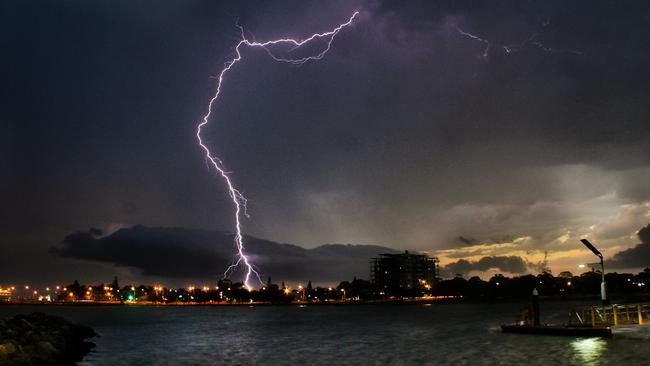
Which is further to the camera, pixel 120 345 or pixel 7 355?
pixel 120 345

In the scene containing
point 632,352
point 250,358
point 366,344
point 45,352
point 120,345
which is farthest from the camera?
point 120,345

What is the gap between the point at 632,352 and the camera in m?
30.6

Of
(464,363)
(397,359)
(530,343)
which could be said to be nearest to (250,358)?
(397,359)

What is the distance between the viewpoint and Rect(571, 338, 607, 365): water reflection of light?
31.1 meters

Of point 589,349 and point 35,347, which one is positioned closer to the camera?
point 589,349

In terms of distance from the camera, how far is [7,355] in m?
31.9

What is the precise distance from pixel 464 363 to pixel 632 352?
8.86 m

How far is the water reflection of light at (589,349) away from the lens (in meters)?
31.1

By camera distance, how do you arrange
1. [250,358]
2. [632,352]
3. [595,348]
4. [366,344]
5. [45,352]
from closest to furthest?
[632,352], [595,348], [45,352], [250,358], [366,344]

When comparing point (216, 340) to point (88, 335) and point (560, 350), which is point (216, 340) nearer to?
point (88, 335)

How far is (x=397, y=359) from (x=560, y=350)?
9.92 meters

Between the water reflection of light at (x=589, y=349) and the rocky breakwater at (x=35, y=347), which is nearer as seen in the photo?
the water reflection of light at (x=589, y=349)

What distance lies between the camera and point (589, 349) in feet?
112

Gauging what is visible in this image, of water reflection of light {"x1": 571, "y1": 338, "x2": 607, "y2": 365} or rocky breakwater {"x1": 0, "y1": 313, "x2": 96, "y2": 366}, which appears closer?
water reflection of light {"x1": 571, "y1": 338, "x2": 607, "y2": 365}
